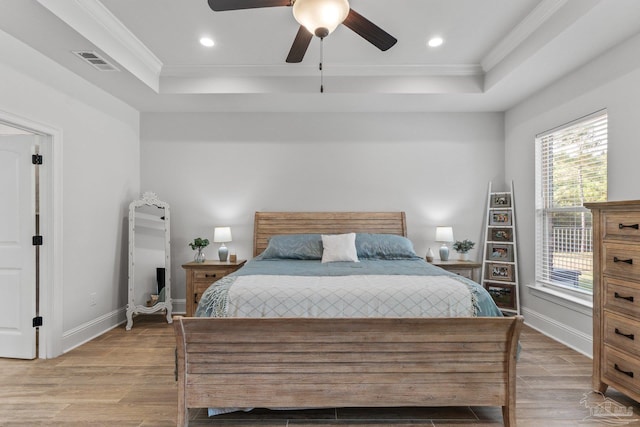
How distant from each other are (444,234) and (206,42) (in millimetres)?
3327

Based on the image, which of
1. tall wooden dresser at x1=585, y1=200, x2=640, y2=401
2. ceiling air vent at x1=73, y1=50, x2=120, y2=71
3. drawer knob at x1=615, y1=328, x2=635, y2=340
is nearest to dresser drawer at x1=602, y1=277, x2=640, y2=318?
tall wooden dresser at x1=585, y1=200, x2=640, y2=401

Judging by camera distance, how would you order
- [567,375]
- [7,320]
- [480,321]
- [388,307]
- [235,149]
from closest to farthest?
[480,321] < [388,307] < [567,375] < [7,320] < [235,149]

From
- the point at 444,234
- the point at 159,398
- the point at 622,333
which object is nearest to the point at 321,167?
the point at 444,234

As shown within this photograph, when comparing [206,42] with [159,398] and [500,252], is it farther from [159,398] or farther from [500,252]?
[500,252]

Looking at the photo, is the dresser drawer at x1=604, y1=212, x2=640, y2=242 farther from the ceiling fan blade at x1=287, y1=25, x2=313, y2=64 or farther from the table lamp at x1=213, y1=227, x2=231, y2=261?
the table lamp at x1=213, y1=227, x2=231, y2=261

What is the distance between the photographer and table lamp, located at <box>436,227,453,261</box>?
14.0ft

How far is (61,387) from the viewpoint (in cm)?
258

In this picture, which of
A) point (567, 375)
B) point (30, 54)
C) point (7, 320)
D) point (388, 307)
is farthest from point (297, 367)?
point (30, 54)

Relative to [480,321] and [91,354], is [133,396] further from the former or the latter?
[480,321]

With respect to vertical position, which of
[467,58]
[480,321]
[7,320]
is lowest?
[7,320]

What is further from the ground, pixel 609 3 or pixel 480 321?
pixel 609 3

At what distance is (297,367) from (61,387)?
190 cm

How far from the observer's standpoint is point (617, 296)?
2.30 m

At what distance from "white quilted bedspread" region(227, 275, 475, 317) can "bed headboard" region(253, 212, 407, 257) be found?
210 cm
